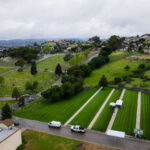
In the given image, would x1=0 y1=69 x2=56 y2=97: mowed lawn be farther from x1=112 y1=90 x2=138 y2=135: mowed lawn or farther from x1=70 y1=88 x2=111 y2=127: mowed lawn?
x1=112 y1=90 x2=138 y2=135: mowed lawn

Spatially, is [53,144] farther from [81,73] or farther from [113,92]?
[81,73]

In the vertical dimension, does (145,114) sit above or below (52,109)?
above

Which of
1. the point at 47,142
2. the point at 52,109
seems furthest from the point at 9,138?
the point at 52,109

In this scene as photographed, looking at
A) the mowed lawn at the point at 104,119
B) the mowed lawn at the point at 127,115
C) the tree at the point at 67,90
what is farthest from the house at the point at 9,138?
the tree at the point at 67,90

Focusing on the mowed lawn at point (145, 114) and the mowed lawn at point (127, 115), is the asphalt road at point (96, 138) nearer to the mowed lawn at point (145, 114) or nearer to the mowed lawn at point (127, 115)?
the mowed lawn at point (127, 115)

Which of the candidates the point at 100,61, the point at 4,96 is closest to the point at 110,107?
the point at 4,96

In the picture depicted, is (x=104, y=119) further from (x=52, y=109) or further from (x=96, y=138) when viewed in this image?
(x=52, y=109)

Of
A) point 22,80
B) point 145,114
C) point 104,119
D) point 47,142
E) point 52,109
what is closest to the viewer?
point 47,142
